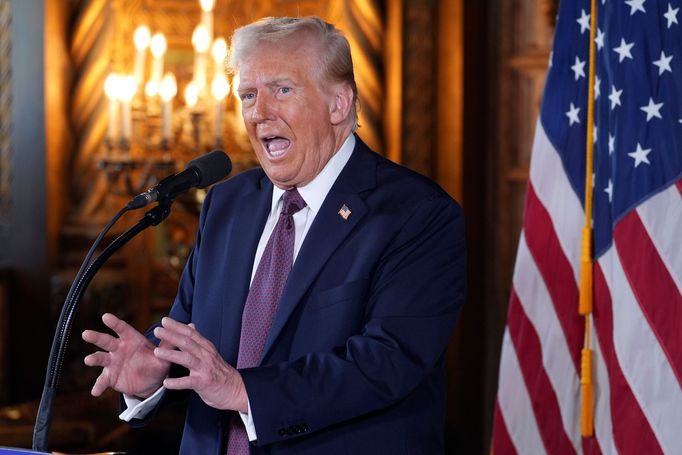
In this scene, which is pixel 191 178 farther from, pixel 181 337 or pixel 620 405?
pixel 620 405

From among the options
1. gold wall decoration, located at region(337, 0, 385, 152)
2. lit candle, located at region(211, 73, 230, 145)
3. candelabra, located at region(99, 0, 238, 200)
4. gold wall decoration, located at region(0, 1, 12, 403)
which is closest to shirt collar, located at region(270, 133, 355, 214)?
candelabra, located at region(99, 0, 238, 200)

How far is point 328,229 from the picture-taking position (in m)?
2.11

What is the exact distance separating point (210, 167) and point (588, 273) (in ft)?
4.50

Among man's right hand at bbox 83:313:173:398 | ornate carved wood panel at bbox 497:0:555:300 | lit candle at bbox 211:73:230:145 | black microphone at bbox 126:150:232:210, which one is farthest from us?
ornate carved wood panel at bbox 497:0:555:300

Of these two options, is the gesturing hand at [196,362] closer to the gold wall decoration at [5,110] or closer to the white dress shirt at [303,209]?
the white dress shirt at [303,209]

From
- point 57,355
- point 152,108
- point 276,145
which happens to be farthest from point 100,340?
point 152,108

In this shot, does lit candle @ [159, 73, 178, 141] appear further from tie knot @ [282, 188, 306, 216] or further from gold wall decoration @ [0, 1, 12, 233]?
tie knot @ [282, 188, 306, 216]

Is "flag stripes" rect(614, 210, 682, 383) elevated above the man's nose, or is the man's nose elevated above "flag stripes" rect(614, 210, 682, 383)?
the man's nose

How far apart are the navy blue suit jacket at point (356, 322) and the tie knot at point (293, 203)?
7 centimetres

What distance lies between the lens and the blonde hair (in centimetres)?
210

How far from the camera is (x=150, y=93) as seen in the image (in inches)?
165

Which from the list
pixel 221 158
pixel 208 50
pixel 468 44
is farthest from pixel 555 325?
pixel 208 50

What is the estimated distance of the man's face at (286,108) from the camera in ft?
6.86

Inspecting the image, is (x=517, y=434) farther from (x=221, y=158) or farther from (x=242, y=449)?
(x=221, y=158)
